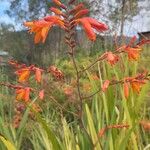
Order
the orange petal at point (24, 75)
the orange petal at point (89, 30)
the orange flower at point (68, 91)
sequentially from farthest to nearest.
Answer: the orange flower at point (68, 91) < the orange petal at point (24, 75) < the orange petal at point (89, 30)

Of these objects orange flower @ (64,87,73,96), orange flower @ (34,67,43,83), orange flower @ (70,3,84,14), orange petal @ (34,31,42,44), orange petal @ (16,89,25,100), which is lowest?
orange flower @ (64,87,73,96)

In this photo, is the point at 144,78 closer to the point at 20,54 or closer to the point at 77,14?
the point at 77,14

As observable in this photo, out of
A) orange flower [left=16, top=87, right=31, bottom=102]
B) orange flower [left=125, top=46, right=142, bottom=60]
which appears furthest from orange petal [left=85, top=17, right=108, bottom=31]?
orange flower [left=16, top=87, right=31, bottom=102]

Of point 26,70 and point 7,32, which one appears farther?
point 7,32

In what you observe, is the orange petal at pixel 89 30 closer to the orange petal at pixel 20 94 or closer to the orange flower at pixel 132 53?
the orange flower at pixel 132 53

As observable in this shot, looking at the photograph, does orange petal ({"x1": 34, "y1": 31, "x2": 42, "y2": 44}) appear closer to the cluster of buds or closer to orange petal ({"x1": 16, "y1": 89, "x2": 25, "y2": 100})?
the cluster of buds

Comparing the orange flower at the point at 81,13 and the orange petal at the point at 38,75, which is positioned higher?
the orange flower at the point at 81,13

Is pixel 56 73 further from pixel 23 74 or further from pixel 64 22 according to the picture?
pixel 64 22

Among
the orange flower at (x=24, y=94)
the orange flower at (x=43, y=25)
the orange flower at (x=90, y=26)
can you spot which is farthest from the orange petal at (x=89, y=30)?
the orange flower at (x=24, y=94)

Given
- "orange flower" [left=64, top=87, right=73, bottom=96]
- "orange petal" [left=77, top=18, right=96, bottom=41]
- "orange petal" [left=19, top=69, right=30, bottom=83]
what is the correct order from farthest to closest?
1. "orange flower" [left=64, top=87, right=73, bottom=96]
2. "orange petal" [left=19, top=69, right=30, bottom=83]
3. "orange petal" [left=77, top=18, right=96, bottom=41]

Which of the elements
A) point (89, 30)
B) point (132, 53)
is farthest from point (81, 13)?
point (132, 53)

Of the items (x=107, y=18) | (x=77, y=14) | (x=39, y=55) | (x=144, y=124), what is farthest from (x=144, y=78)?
(x=39, y=55)
